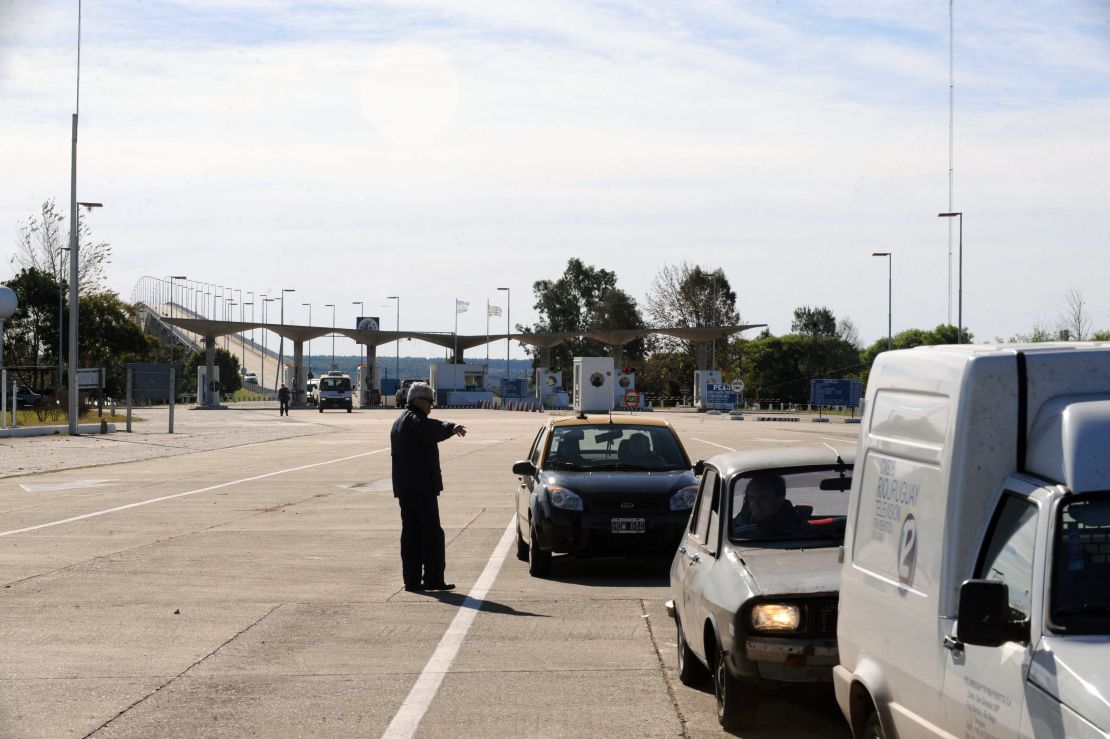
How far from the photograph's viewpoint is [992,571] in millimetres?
4809

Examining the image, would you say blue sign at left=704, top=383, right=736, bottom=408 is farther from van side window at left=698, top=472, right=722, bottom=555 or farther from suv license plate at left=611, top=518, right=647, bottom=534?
van side window at left=698, top=472, right=722, bottom=555

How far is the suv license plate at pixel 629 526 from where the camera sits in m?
13.4

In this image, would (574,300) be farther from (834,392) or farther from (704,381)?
(834,392)

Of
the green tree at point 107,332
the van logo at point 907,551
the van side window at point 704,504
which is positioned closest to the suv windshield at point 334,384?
the green tree at point 107,332

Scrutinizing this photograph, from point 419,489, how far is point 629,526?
2.15 meters

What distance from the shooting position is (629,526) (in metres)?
13.4

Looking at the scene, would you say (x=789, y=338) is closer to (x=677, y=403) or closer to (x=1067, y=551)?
(x=677, y=403)

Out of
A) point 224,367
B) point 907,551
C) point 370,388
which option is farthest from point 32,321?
point 224,367

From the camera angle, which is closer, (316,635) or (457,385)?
(316,635)

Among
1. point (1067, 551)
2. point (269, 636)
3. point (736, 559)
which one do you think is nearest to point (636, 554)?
point (269, 636)

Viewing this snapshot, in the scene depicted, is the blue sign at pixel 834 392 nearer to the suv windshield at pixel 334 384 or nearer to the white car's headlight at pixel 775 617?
the suv windshield at pixel 334 384

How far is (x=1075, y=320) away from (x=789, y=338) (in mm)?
72855

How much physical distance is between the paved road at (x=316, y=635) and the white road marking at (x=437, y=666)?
24mm

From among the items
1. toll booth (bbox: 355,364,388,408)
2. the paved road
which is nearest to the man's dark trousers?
the paved road
